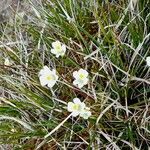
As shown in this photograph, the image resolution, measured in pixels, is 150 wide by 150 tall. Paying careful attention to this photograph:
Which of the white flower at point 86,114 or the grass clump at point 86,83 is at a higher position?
the grass clump at point 86,83

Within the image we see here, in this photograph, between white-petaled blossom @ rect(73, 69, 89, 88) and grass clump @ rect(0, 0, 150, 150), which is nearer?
white-petaled blossom @ rect(73, 69, 89, 88)

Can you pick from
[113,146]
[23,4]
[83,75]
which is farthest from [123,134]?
[23,4]

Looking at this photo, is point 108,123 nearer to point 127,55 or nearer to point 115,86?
point 115,86

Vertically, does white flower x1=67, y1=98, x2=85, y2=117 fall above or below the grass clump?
below

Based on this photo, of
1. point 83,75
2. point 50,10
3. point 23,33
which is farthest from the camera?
point 23,33

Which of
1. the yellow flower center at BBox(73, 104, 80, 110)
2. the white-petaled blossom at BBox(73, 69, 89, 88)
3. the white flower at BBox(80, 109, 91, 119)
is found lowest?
the white flower at BBox(80, 109, 91, 119)

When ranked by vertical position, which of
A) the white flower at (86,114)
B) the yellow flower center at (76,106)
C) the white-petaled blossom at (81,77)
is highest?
the white-petaled blossom at (81,77)

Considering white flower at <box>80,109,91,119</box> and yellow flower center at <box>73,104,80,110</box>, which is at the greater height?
yellow flower center at <box>73,104,80,110</box>

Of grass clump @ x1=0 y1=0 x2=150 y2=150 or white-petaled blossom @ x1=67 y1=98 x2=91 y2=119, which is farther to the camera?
grass clump @ x1=0 y1=0 x2=150 y2=150
